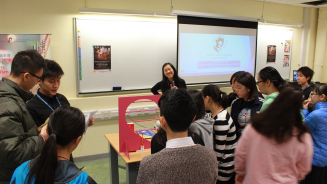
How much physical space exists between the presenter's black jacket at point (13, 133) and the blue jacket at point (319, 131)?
227 cm

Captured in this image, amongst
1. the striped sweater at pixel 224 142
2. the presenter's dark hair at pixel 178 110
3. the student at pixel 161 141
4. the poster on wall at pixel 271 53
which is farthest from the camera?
the poster on wall at pixel 271 53

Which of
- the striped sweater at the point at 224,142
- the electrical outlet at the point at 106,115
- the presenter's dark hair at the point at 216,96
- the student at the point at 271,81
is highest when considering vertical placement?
the student at the point at 271,81

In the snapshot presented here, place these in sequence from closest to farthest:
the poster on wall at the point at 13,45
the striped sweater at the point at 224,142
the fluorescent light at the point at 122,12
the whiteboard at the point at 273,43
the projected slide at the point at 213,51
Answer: the striped sweater at the point at 224,142 < the poster on wall at the point at 13,45 < the fluorescent light at the point at 122,12 < the projected slide at the point at 213,51 < the whiteboard at the point at 273,43

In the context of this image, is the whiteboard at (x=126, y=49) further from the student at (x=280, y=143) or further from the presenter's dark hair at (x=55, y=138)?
the student at (x=280, y=143)

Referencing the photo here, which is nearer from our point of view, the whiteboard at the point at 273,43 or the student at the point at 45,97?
the student at the point at 45,97

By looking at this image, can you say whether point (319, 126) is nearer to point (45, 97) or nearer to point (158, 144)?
point (158, 144)

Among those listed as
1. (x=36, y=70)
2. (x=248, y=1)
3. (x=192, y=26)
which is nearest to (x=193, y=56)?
(x=192, y=26)

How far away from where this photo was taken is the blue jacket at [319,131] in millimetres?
2023

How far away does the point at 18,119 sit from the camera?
1.29 metres

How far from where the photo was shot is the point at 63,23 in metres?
3.27

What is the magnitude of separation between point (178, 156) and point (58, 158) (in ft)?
1.82

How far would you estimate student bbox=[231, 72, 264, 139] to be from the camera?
2166 mm

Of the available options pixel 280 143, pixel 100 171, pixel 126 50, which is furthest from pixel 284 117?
pixel 126 50

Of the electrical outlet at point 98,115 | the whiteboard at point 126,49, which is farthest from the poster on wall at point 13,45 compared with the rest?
the electrical outlet at point 98,115
